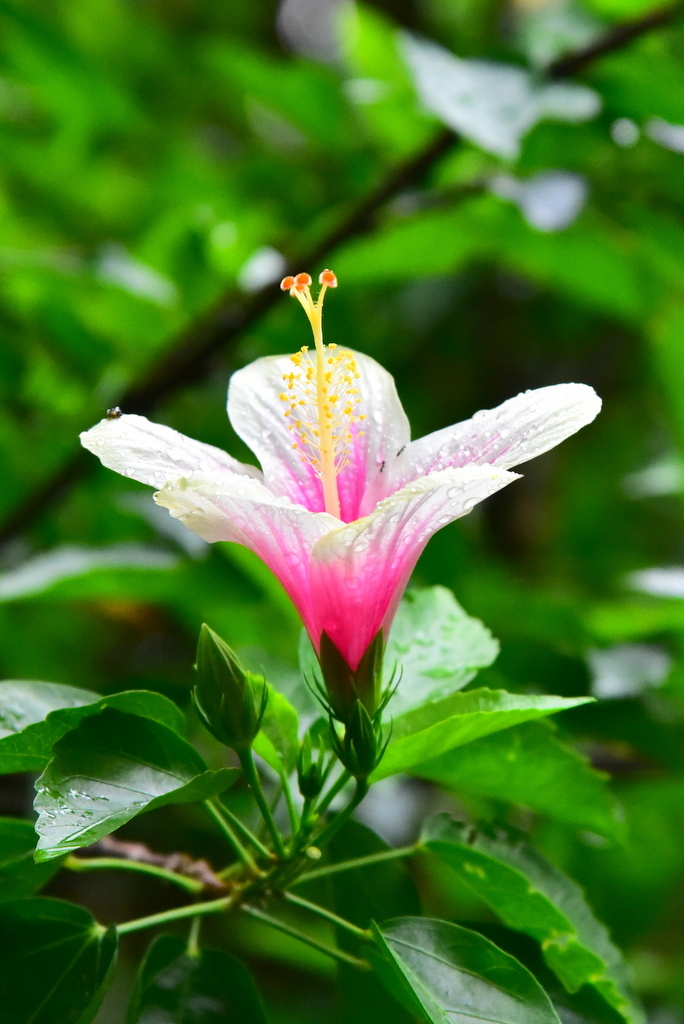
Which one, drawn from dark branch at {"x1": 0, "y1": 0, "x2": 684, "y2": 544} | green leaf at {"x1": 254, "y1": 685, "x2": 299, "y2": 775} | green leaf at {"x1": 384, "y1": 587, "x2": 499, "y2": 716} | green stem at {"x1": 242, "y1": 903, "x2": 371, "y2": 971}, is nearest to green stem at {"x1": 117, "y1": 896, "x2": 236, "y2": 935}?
green stem at {"x1": 242, "y1": 903, "x2": 371, "y2": 971}

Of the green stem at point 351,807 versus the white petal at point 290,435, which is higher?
the white petal at point 290,435

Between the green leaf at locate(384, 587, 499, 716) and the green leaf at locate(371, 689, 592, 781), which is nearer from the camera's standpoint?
the green leaf at locate(371, 689, 592, 781)

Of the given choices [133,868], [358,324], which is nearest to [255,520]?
[133,868]

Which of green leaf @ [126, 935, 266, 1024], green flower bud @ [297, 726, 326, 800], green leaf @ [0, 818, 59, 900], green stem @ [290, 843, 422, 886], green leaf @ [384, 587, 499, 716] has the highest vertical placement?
green flower bud @ [297, 726, 326, 800]

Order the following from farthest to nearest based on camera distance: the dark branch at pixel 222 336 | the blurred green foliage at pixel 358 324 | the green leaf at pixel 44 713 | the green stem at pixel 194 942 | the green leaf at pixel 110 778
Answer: the dark branch at pixel 222 336 < the blurred green foliage at pixel 358 324 < the green stem at pixel 194 942 < the green leaf at pixel 44 713 < the green leaf at pixel 110 778

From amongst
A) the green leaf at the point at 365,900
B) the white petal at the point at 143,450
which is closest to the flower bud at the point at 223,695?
the white petal at the point at 143,450

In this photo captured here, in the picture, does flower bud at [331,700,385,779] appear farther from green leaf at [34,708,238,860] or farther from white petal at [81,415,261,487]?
white petal at [81,415,261,487]

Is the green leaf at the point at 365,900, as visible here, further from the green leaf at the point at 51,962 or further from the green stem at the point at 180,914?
the green leaf at the point at 51,962
